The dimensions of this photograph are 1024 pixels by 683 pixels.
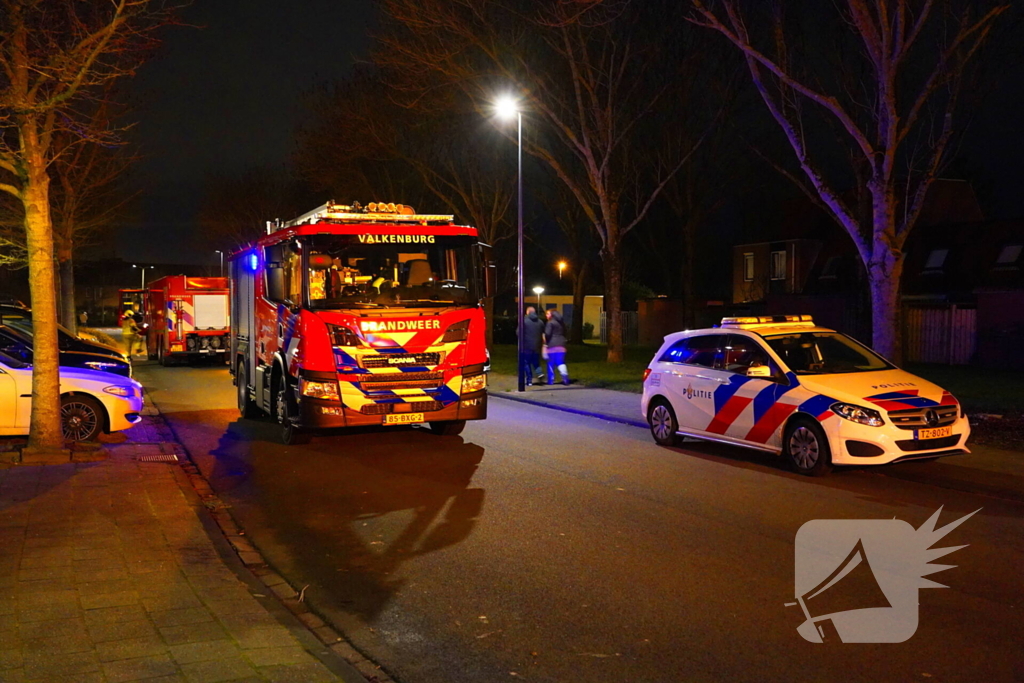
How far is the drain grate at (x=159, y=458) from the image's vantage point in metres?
11.2

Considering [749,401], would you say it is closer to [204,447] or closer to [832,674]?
[832,674]

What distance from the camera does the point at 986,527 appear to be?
25.8 feet

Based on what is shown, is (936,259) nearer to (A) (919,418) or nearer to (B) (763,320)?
(B) (763,320)

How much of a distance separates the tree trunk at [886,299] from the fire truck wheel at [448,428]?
6.82 meters

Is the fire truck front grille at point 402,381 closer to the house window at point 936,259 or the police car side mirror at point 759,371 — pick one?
the police car side mirror at point 759,371

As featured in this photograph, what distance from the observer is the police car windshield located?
1077 centimetres

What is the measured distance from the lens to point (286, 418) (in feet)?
42.3

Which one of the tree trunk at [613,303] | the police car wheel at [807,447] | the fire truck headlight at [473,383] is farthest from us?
the tree trunk at [613,303]

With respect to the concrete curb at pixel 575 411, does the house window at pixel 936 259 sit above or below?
above

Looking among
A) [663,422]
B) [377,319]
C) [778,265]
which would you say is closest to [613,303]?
[663,422]

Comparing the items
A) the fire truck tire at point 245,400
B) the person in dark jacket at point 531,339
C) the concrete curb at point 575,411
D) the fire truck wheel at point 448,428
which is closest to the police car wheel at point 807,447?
the concrete curb at point 575,411

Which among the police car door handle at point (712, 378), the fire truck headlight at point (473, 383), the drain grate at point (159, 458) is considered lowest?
the drain grate at point (159, 458)

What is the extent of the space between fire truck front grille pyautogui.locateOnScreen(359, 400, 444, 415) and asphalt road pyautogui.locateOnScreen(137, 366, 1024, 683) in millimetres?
584

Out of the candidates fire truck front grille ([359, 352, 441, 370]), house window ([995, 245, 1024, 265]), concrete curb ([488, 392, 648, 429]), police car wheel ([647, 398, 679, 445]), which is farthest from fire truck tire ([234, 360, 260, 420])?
house window ([995, 245, 1024, 265])
